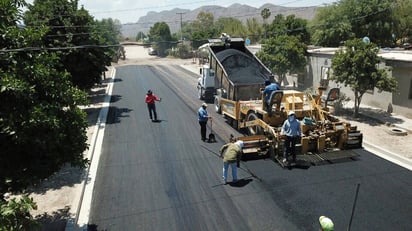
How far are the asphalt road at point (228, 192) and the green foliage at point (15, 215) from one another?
9.59 feet

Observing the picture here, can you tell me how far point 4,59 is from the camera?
6.23 m

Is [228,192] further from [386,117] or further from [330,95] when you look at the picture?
[386,117]

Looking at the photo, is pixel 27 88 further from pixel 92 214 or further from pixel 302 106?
pixel 302 106

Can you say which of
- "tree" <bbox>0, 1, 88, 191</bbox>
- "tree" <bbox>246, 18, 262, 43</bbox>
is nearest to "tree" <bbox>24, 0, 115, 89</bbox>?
"tree" <bbox>0, 1, 88, 191</bbox>

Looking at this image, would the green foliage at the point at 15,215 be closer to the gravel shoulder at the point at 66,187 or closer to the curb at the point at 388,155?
the gravel shoulder at the point at 66,187

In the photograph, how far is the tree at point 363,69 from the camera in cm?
1623

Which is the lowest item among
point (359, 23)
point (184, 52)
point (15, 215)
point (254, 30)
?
point (15, 215)

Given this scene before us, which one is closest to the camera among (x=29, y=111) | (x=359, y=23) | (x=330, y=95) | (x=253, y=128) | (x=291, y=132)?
(x=29, y=111)

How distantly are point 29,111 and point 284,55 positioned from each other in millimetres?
20398

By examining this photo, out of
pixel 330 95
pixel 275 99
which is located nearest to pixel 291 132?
pixel 275 99

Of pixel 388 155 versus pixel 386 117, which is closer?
pixel 388 155

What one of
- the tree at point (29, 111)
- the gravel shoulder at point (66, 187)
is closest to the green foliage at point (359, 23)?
the gravel shoulder at point (66, 187)

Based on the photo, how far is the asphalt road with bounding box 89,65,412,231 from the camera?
27.0ft

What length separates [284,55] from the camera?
78.9 feet
